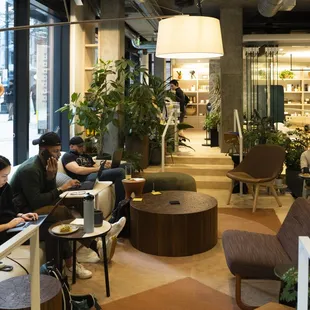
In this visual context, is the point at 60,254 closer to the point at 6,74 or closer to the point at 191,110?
the point at 6,74

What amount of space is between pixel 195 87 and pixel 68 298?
12.3 metres

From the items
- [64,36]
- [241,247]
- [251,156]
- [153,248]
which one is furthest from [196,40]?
[64,36]

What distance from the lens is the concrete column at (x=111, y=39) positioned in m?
7.30

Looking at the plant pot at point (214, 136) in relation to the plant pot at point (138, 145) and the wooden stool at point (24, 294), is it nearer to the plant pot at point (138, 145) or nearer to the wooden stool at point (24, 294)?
the plant pot at point (138, 145)

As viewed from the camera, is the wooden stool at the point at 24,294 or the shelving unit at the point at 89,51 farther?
the shelving unit at the point at 89,51

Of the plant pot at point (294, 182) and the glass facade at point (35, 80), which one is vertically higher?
the glass facade at point (35, 80)

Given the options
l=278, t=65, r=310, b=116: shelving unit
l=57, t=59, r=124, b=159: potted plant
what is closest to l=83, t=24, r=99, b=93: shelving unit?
l=57, t=59, r=124, b=159: potted plant

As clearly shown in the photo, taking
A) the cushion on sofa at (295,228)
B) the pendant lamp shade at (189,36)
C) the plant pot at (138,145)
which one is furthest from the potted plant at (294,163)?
the pendant lamp shade at (189,36)

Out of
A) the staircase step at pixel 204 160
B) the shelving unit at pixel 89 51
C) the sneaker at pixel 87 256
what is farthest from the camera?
the staircase step at pixel 204 160

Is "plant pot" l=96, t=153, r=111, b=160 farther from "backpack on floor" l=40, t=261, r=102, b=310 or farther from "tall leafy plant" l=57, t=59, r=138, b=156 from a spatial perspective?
"backpack on floor" l=40, t=261, r=102, b=310

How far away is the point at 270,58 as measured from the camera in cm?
994

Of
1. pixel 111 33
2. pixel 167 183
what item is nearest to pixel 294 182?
pixel 167 183

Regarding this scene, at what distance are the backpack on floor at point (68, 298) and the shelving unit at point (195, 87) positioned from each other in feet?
38.3

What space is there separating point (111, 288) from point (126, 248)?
97cm
